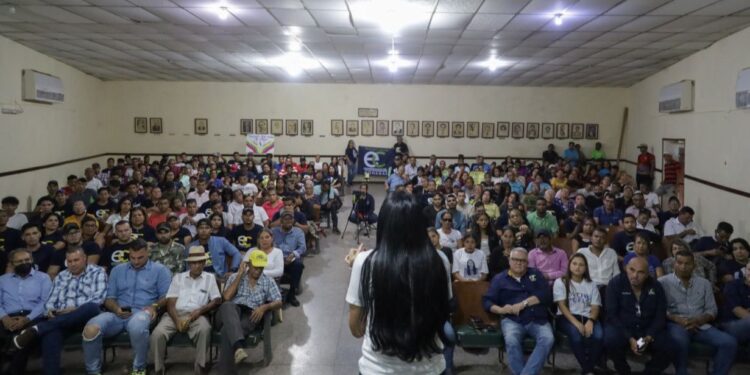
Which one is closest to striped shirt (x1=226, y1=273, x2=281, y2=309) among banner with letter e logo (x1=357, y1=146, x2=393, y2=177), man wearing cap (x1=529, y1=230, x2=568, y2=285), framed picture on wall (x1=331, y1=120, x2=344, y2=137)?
man wearing cap (x1=529, y1=230, x2=568, y2=285)

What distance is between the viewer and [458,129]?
1655 cm

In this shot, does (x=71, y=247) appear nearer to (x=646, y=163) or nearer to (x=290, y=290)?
(x=290, y=290)

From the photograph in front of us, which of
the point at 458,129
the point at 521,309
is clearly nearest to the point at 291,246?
the point at 521,309

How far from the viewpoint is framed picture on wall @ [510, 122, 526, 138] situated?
16.4 m

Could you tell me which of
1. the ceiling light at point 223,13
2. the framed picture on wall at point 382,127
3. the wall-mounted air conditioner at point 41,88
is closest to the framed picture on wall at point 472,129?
the framed picture on wall at point 382,127

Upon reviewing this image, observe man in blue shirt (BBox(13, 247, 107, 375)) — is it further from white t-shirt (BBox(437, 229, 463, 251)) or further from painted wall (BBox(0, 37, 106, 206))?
painted wall (BBox(0, 37, 106, 206))

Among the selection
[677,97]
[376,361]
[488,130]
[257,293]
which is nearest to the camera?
[376,361]

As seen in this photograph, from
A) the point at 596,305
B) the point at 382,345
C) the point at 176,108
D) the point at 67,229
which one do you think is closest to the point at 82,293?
the point at 67,229

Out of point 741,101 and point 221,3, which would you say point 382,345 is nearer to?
point 221,3

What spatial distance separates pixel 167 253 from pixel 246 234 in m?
1.33

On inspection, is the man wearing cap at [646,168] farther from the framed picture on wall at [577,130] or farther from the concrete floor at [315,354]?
the concrete floor at [315,354]

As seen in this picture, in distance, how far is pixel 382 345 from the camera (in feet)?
6.15

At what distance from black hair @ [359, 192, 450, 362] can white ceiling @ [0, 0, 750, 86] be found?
5.36 m

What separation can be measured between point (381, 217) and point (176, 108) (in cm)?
1591
